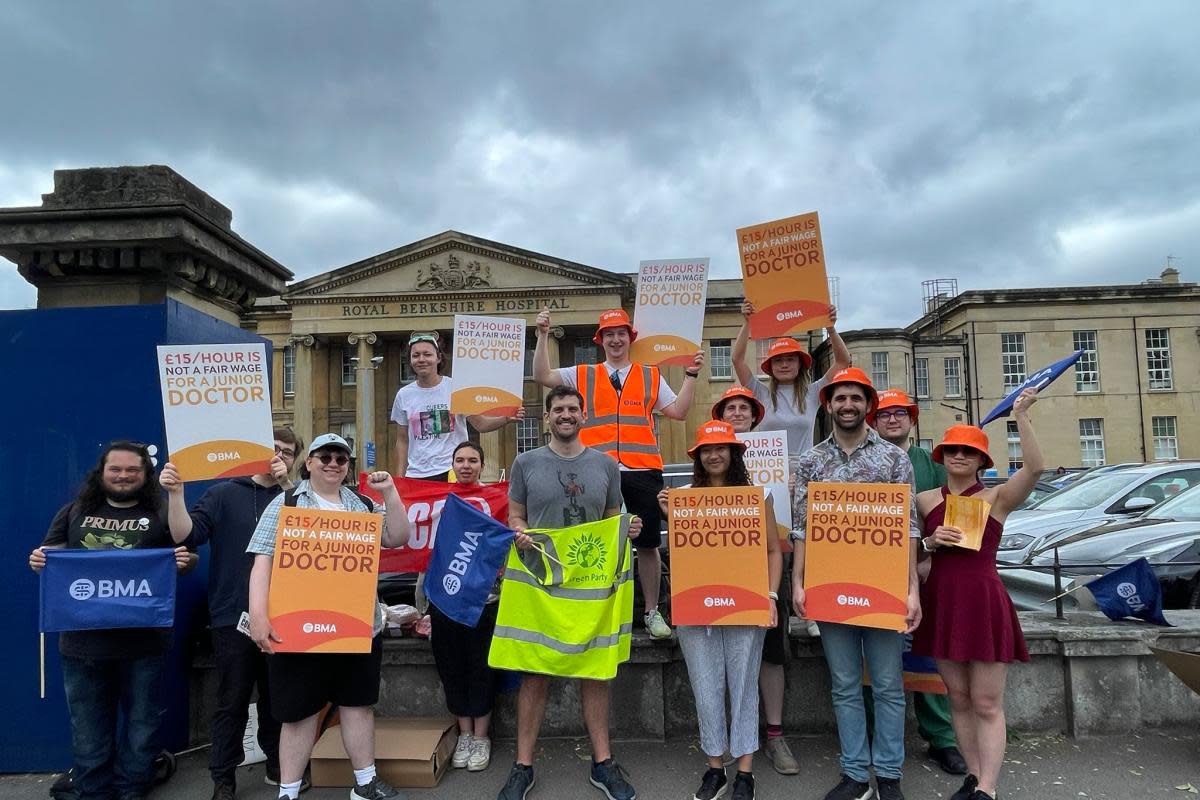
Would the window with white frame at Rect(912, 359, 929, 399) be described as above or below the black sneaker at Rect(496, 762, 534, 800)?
above

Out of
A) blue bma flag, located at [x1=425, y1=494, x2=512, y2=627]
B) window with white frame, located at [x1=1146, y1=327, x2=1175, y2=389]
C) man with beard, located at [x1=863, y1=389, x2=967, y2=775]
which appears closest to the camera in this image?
blue bma flag, located at [x1=425, y1=494, x2=512, y2=627]

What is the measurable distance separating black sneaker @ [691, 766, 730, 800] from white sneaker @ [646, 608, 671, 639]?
100 centimetres

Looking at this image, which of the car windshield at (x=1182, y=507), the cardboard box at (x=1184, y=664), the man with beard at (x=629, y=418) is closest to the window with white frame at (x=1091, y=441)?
the car windshield at (x=1182, y=507)

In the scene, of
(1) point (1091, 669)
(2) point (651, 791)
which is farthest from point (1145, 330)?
(2) point (651, 791)

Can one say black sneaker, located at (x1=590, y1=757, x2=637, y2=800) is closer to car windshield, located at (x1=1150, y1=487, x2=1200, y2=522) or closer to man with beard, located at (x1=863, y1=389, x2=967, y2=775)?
man with beard, located at (x1=863, y1=389, x2=967, y2=775)

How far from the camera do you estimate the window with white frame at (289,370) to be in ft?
152

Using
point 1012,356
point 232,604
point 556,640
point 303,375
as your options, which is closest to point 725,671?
point 556,640

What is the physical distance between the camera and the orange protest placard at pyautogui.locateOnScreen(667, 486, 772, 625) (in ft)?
13.7

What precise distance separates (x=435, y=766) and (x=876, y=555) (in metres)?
2.98

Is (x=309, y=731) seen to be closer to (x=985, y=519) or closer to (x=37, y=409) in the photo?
(x=37, y=409)

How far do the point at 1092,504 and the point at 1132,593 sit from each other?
→ 5.50 meters

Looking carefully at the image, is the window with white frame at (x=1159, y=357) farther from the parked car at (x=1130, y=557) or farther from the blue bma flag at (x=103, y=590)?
the blue bma flag at (x=103, y=590)

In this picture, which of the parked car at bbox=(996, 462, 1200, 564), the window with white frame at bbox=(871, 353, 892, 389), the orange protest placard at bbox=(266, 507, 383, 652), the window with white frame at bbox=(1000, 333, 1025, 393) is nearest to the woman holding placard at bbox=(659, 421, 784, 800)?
the orange protest placard at bbox=(266, 507, 383, 652)

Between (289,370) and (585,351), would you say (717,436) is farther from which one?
(289,370)
